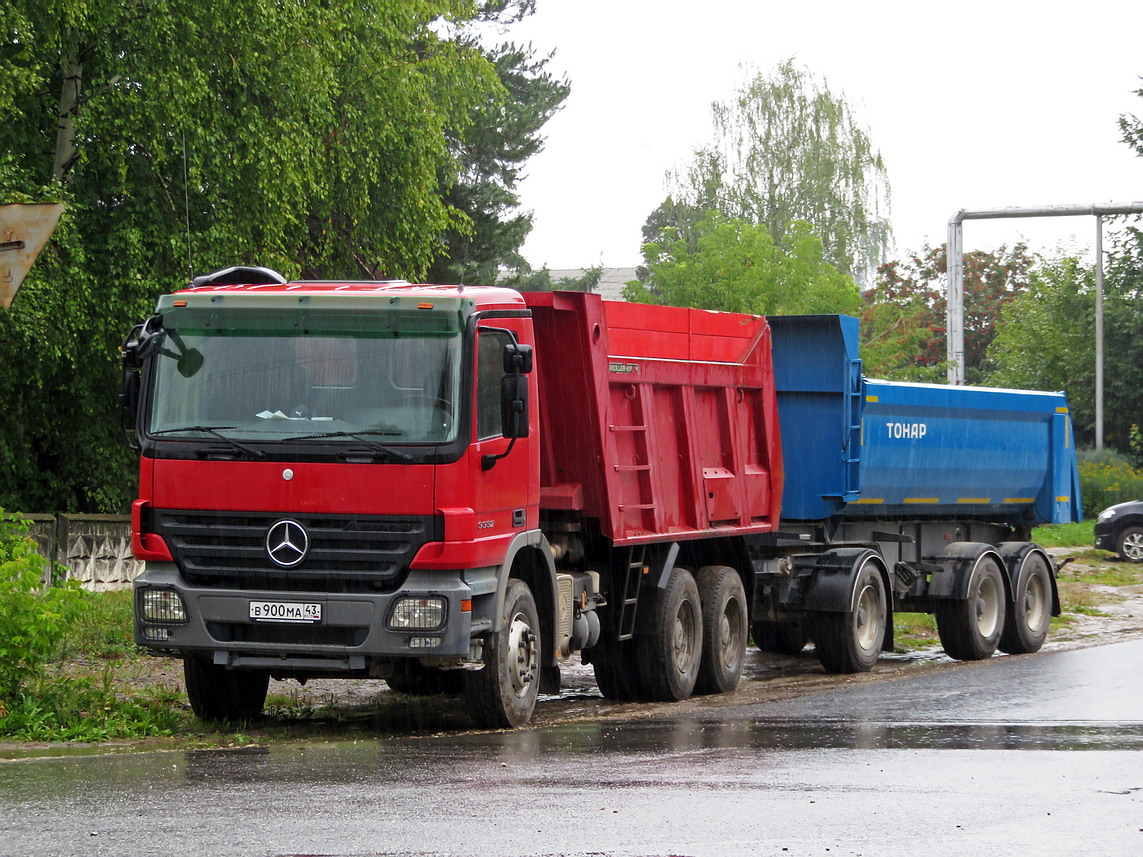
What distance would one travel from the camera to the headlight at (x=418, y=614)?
31.6 feet

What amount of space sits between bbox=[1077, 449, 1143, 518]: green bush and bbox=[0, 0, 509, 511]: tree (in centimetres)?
2634

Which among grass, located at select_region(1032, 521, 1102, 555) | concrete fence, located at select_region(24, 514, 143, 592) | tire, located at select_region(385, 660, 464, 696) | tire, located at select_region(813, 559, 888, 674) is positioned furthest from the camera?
grass, located at select_region(1032, 521, 1102, 555)

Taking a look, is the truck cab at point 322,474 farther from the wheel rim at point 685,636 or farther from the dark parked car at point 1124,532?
the dark parked car at point 1124,532

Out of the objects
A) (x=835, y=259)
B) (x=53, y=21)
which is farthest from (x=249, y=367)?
(x=835, y=259)

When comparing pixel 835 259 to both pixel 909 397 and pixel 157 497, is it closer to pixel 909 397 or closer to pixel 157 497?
pixel 909 397

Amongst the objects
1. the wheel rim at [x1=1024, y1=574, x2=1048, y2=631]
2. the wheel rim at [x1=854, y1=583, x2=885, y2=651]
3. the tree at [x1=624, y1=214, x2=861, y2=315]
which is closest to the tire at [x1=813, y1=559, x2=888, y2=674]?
the wheel rim at [x1=854, y1=583, x2=885, y2=651]

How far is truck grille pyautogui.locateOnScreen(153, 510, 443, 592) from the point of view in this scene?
31.6ft

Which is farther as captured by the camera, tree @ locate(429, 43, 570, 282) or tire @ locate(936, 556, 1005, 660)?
tree @ locate(429, 43, 570, 282)

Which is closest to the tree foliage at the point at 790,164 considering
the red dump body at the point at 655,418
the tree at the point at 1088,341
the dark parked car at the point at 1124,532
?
the tree at the point at 1088,341

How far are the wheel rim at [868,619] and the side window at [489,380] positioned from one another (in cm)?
651

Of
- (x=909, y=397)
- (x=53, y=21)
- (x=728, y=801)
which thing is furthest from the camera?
(x=53, y=21)

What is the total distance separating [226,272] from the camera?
35.3 feet

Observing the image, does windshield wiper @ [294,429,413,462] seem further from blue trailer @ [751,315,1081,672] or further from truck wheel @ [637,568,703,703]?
blue trailer @ [751,315,1081,672]

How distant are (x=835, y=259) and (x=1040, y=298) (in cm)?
833
